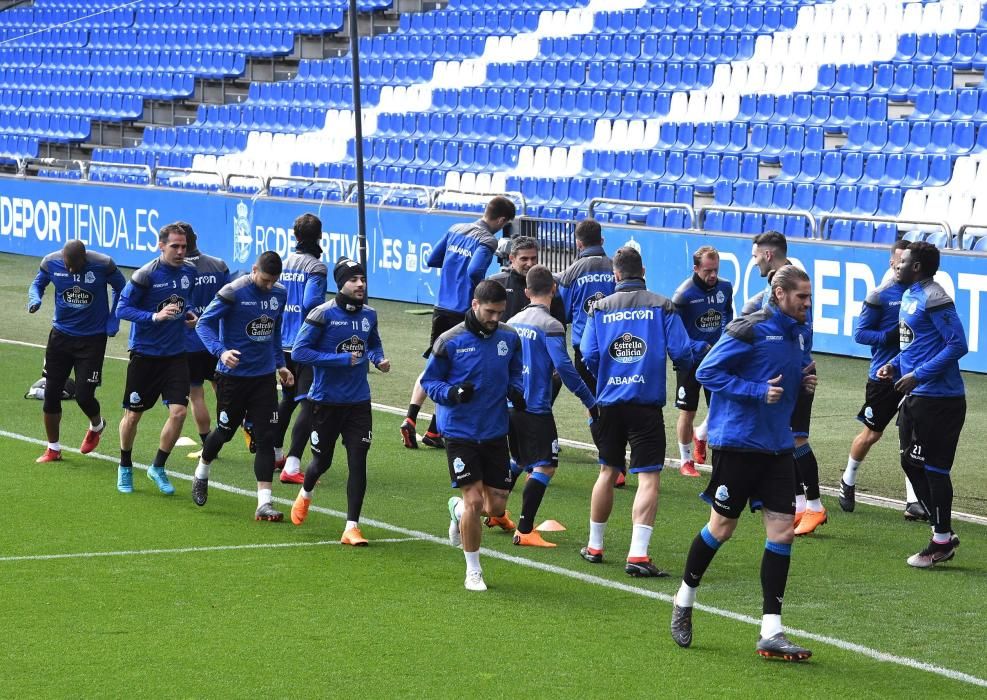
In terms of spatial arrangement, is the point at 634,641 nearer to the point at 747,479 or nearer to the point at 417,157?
the point at 747,479

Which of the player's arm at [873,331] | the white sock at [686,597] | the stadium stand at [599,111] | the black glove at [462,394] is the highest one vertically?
the stadium stand at [599,111]

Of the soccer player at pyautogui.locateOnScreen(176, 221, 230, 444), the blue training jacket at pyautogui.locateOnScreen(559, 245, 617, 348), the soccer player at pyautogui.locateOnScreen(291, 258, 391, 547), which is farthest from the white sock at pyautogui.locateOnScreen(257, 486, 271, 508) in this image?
the blue training jacket at pyautogui.locateOnScreen(559, 245, 617, 348)

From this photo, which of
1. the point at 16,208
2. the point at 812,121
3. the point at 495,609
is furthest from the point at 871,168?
the point at 16,208

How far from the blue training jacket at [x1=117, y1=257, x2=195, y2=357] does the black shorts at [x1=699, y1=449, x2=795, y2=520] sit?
5.30m

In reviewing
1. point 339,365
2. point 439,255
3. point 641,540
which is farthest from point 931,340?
point 439,255

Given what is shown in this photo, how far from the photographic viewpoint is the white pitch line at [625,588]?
24.7 ft

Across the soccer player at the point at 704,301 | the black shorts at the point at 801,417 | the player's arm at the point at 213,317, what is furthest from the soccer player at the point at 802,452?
the player's arm at the point at 213,317

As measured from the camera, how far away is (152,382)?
1191cm

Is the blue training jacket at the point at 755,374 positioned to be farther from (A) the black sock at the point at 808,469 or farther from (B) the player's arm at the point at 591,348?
(A) the black sock at the point at 808,469

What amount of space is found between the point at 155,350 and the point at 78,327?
1252 mm

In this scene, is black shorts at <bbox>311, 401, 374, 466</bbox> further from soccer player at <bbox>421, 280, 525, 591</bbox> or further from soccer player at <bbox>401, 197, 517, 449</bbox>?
soccer player at <bbox>401, 197, 517, 449</bbox>

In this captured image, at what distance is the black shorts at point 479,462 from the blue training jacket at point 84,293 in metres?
4.56

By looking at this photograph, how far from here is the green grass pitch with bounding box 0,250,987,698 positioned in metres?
7.31

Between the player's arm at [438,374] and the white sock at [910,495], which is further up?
the player's arm at [438,374]
